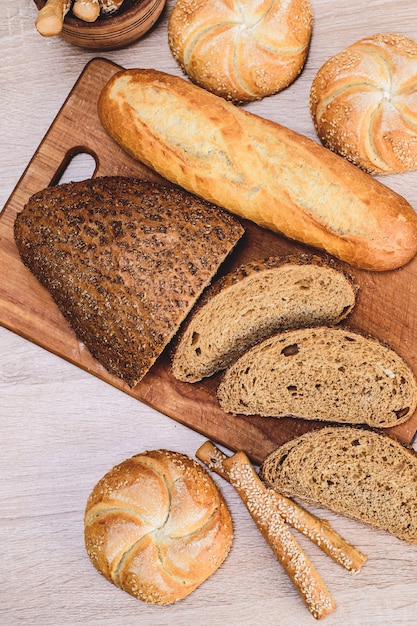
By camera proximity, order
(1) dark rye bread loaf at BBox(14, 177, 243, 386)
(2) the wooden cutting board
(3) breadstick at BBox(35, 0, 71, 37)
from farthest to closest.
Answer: (2) the wooden cutting board < (1) dark rye bread loaf at BBox(14, 177, 243, 386) < (3) breadstick at BBox(35, 0, 71, 37)

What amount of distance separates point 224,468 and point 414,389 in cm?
76

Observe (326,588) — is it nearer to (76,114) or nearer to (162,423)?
(162,423)

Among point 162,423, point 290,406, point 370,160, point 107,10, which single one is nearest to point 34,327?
point 162,423

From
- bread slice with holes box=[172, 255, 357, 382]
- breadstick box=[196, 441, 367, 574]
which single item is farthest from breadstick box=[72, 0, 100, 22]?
breadstick box=[196, 441, 367, 574]

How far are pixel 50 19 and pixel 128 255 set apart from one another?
81 cm

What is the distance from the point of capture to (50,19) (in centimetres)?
229

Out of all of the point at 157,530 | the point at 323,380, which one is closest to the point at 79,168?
the point at 323,380

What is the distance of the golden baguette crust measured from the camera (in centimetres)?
240

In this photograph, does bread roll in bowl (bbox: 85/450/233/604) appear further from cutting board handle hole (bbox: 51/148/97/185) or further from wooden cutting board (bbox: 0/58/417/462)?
cutting board handle hole (bbox: 51/148/97/185)

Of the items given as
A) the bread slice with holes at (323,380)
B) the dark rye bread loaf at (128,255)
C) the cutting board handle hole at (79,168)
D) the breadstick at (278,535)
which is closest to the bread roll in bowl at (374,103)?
the dark rye bread loaf at (128,255)

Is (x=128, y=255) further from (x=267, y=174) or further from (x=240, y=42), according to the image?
(x=240, y=42)

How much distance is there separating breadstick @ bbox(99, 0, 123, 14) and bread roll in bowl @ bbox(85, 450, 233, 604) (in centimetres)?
164

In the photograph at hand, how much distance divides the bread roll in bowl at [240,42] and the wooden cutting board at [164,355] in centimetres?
35

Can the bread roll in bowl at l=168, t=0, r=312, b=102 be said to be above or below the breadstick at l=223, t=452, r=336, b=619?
above
